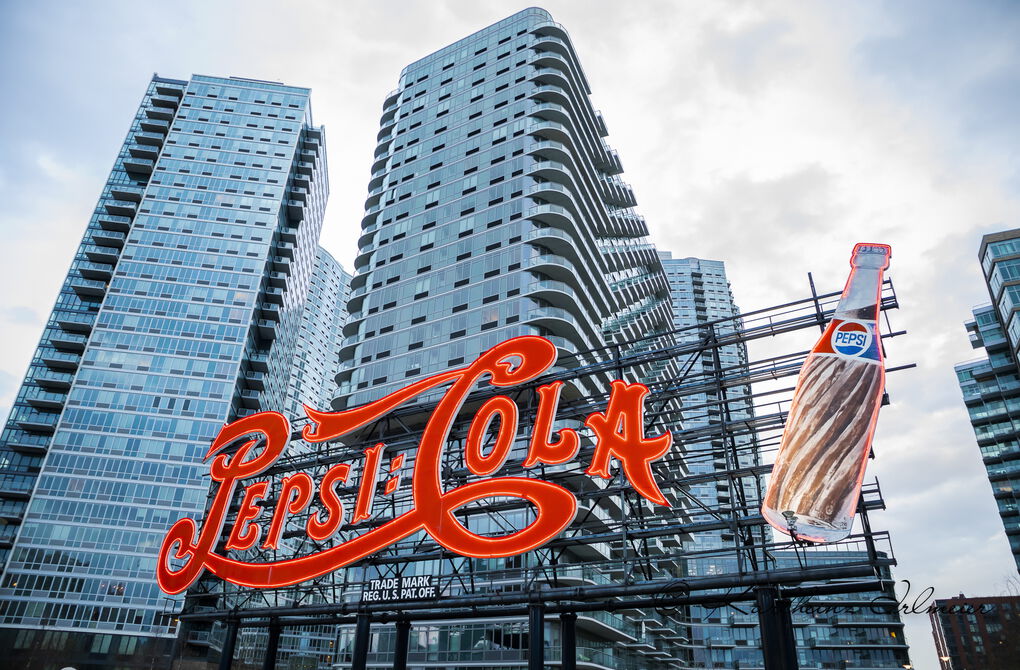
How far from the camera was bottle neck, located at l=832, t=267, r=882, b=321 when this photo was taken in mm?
23688

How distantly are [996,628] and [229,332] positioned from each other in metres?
→ 122

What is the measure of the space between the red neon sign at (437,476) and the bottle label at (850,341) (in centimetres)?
627

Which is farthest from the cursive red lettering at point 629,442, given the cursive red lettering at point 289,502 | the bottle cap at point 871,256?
the cursive red lettering at point 289,502

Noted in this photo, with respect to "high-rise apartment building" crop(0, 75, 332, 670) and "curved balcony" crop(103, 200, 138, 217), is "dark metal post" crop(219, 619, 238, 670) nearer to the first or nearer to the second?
"high-rise apartment building" crop(0, 75, 332, 670)

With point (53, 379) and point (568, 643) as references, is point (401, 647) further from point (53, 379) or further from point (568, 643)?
point (53, 379)

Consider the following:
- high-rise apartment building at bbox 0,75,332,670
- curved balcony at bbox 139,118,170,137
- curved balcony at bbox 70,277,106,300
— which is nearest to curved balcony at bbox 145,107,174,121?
high-rise apartment building at bbox 0,75,332,670

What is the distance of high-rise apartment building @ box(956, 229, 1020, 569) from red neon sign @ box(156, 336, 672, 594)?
270 feet

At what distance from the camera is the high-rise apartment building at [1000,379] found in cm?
8812

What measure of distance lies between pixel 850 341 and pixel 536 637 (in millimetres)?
15222

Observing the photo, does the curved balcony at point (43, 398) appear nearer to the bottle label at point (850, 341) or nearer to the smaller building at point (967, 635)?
the bottle label at point (850, 341)

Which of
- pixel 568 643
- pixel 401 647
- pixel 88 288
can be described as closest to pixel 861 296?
pixel 568 643

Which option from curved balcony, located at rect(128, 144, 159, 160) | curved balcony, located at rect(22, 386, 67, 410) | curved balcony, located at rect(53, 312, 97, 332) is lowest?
curved balcony, located at rect(22, 386, 67, 410)

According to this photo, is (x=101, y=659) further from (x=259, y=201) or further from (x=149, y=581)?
(x=259, y=201)

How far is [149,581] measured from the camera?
7950 cm
